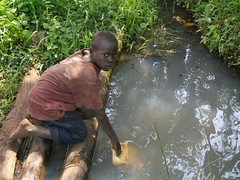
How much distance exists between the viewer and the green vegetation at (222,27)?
5.03 metres

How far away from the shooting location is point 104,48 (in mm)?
3303

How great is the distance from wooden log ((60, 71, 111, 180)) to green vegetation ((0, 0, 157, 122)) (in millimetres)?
903

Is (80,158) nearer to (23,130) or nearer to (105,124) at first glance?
(105,124)

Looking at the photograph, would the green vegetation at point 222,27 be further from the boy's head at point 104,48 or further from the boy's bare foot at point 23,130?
the boy's bare foot at point 23,130

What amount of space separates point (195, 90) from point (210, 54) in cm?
93

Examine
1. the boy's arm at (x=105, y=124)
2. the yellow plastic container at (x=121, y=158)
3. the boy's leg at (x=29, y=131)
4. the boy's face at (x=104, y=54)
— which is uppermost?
the boy's face at (x=104, y=54)

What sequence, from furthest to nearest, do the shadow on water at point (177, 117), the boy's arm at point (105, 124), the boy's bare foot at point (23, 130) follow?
the shadow on water at point (177, 117) < the boy's bare foot at point (23, 130) < the boy's arm at point (105, 124)

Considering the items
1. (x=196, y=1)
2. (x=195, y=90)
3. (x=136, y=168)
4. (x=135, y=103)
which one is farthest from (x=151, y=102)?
(x=196, y=1)

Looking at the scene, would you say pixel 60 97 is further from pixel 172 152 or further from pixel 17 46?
pixel 17 46

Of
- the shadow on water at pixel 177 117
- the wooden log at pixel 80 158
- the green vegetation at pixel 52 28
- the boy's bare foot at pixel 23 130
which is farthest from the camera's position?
the green vegetation at pixel 52 28

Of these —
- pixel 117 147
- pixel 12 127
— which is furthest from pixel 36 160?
pixel 117 147

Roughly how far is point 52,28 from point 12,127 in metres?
1.68

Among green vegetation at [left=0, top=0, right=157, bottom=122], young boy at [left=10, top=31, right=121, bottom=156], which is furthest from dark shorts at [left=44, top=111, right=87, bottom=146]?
green vegetation at [left=0, top=0, right=157, bottom=122]

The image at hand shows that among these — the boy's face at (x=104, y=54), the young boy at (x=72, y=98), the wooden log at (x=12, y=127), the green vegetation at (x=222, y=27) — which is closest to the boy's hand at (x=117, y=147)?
the young boy at (x=72, y=98)
